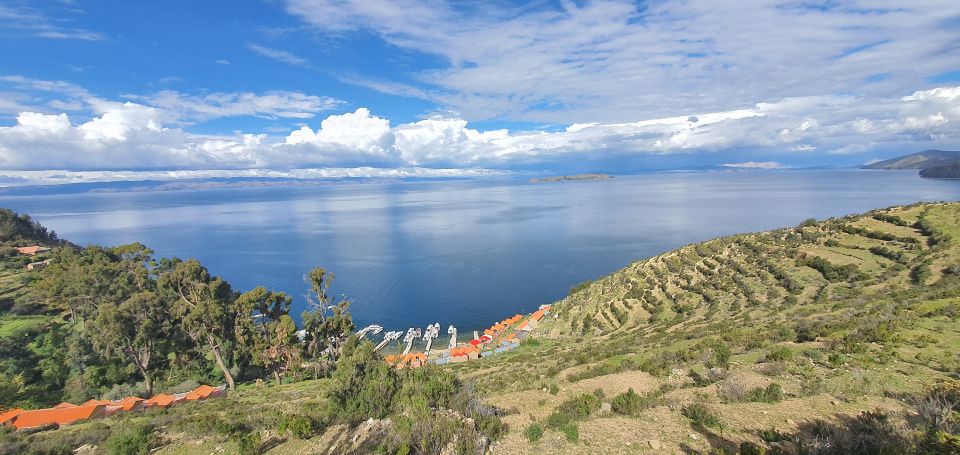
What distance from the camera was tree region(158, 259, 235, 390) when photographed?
113 ft

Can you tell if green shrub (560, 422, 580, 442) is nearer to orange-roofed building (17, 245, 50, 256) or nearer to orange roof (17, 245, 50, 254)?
orange-roofed building (17, 245, 50, 256)

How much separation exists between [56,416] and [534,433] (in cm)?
2718

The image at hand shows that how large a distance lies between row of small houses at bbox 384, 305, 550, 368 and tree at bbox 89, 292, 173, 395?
65.6 feet

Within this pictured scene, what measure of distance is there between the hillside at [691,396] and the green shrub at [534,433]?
2.9 inches

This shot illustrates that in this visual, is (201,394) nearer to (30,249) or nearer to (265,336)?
(265,336)

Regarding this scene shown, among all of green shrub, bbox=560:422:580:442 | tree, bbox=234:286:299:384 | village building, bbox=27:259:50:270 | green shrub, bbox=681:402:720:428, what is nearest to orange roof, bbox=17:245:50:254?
village building, bbox=27:259:50:270

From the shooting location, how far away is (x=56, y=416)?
2234 centimetres

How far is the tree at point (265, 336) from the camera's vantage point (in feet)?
113

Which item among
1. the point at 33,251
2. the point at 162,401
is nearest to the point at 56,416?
the point at 162,401

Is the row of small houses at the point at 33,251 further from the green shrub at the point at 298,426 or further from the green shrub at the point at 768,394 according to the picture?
the green shrub at the point at 768,394

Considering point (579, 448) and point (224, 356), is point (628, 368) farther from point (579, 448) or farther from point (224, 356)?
point (224, 356)

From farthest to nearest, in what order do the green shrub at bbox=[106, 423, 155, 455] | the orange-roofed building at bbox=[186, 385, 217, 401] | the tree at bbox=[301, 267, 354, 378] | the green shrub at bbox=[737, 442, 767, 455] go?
the tree at bbox=[301, 267, 354, 378]
the orange-roofed building at bbox=[186, 385, 217, 401]
the green shrub at bbox=[106, 423, 155, 455]
the green shrub at bbox=[737, 442, 767, 455]

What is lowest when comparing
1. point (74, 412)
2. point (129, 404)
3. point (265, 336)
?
point (129, 404)

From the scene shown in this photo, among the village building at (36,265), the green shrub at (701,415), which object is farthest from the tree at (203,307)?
the village building at (36,265)
